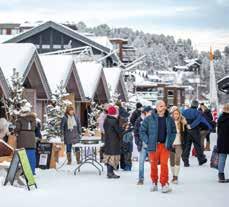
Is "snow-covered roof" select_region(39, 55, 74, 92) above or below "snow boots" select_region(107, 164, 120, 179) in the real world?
above

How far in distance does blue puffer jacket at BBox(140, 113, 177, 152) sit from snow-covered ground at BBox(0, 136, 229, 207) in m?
0.88

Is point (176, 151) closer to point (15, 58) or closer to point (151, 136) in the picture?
point (151, 136)

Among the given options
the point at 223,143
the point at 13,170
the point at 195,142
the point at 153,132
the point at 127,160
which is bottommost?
the point at 127,160

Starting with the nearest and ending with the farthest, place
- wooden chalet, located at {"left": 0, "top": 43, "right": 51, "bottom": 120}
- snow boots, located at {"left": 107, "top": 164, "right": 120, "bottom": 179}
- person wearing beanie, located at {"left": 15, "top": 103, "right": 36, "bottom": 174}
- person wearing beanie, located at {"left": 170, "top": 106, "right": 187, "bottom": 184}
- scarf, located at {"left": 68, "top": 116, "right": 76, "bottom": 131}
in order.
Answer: person wearing beanie, located at {"left": 170, "top": 106, "right": 187, "bottom": 184}
person wearing beanie, located at {"left": 15, "top": 103, "right": 36, "bottom": 174}
snow boots, located at {"left": 107, "top": 164, "right": 120, "bottom": 179}
scarf, located at {"left": 68, "top": 116, "right": 76, "bottom": 131}
wooden chalet, located at {"left": 0, "top": 43, "right": 51, "bottom": 120}

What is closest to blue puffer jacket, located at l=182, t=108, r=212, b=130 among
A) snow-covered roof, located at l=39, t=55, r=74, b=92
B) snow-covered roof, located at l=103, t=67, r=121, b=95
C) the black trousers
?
the black trousers

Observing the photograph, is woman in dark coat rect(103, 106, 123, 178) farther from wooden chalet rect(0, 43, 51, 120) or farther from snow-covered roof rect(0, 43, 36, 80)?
snow-covered roof rect(0, 43, 36, 80)

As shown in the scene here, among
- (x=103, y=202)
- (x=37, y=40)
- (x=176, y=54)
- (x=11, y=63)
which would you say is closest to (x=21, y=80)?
(x=11, y=63)

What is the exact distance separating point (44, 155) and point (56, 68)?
11750mm

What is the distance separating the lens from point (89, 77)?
1321 inches

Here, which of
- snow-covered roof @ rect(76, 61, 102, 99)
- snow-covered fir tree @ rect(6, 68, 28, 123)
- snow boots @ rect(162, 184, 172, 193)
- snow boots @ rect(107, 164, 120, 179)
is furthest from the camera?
snow-covered roof @ rect(76, 61, 102, 99)

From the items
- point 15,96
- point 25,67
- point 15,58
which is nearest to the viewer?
point 15,96

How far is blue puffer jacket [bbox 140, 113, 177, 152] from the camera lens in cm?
1123

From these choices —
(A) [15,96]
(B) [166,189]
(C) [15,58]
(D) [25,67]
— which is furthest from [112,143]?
(C) [15,58]

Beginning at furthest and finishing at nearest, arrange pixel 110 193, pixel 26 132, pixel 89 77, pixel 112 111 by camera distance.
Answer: pixel 89 77 < pixel 112 111 < pixel 26 132 < pixel 110 193
